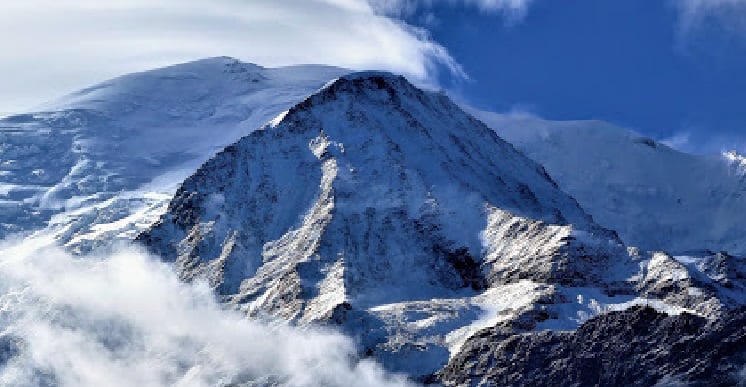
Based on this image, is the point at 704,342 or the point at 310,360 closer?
the point at 704,342

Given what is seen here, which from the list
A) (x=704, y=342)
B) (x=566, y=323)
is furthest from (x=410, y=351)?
(x=704, y=342)

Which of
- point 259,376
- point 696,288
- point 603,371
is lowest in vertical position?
point 259,376

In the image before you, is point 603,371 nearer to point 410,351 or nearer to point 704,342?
point 704,342

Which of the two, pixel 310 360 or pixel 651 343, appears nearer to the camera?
pixel 651 343

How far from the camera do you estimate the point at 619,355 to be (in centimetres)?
18275

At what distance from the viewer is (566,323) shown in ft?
629

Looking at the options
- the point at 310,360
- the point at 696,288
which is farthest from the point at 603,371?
the point at 310,360

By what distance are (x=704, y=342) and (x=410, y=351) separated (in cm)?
3701

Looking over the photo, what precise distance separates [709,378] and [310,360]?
167 ft

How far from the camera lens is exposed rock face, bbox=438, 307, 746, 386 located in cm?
17962

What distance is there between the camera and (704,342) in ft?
593

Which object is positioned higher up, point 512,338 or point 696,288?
point 696,288

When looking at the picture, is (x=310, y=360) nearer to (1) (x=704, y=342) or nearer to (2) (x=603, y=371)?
(2) (x=603, y=371)

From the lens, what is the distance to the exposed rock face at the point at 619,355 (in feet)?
589
